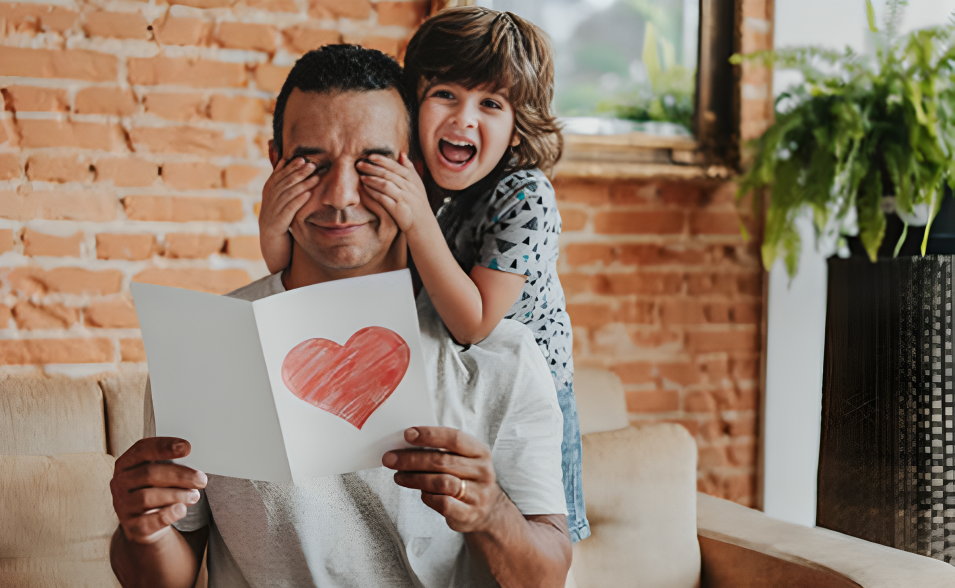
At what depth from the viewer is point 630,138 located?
6.38 ft

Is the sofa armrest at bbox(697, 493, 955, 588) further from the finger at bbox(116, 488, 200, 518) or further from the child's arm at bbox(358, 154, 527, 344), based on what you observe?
the finger at bbox(116, 488, 200, 518)

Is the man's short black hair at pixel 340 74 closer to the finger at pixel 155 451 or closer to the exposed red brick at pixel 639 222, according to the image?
the finger at pixel 155 451

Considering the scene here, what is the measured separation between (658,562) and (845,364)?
0.73 m

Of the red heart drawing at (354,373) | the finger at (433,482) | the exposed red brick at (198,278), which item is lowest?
the finger at (433,482)

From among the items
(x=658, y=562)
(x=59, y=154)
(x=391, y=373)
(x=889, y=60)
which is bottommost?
(x=658, y=562)

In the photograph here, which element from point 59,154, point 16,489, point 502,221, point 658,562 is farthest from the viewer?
point 59,154

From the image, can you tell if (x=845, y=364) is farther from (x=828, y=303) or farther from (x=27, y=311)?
(x=27, y=311)

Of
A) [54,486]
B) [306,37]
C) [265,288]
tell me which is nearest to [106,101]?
[306,37]

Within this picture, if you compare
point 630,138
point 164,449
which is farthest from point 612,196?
point 164,449

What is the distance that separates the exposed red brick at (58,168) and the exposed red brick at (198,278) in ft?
0.82

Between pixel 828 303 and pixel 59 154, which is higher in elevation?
pixel 59 154

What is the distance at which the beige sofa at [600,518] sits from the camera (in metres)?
1.24

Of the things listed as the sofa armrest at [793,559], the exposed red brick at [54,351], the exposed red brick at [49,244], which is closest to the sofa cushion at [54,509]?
the exposed red brick at [54,351]

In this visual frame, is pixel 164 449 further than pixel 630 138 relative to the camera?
No
